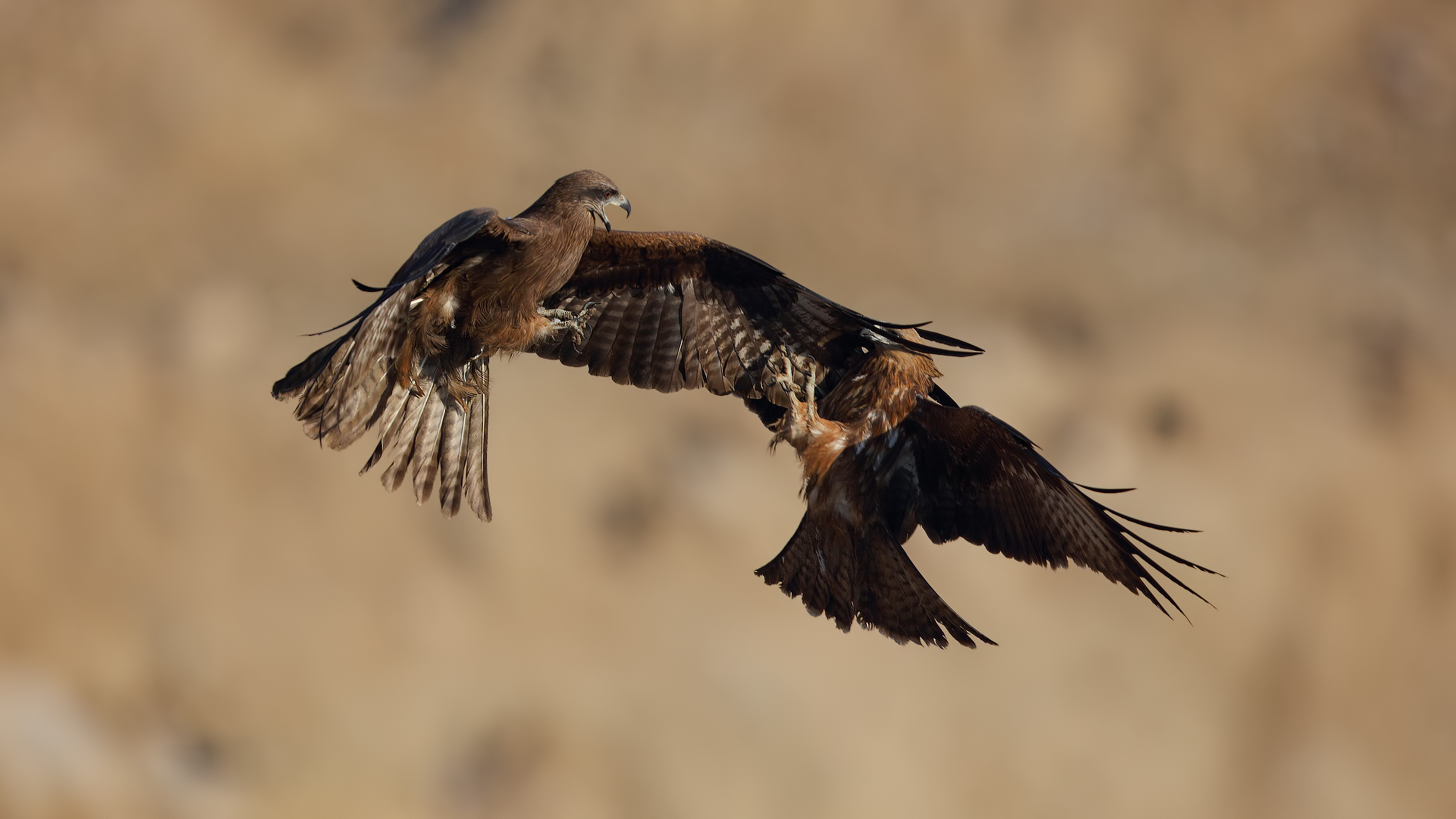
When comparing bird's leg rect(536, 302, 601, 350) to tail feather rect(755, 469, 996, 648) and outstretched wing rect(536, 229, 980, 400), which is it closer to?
outstretched wing rect(536, 229, 980, 400)

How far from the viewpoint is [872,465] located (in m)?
4.12

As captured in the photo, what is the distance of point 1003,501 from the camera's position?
13.1ft

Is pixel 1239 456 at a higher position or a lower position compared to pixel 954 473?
higher

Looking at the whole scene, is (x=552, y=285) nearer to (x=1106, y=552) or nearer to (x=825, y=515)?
(x=825, y=515)

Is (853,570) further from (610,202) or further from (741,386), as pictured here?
(610,202)

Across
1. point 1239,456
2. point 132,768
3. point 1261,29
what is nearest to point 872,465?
point 1239,456

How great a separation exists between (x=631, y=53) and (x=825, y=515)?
6.76m

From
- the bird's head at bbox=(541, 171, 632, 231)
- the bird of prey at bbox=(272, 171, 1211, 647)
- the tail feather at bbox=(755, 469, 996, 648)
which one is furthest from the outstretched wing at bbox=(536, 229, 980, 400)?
the tail feather at bbox=(755, 469, 996, 648)

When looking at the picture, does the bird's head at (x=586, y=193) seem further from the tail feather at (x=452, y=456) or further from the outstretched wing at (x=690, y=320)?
the tail feather at (x=452, y=456)

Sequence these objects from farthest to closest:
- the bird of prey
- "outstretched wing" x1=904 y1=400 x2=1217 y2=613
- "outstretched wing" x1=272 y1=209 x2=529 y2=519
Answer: the bird of prey → "outstretched wing" x1=904 y1=400 x2=1217 y2=613 → "outstretched wing" x1=272 y1=209 x2=529 y2=519

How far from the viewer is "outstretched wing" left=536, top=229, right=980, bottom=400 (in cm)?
427

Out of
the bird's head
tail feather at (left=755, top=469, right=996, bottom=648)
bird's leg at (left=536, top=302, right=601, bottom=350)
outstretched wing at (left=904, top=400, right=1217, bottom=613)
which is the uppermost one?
the bird's head

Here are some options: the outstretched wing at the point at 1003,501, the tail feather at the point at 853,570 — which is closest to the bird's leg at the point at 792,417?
the tail feather at the point at 853,570

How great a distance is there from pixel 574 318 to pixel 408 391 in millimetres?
684
